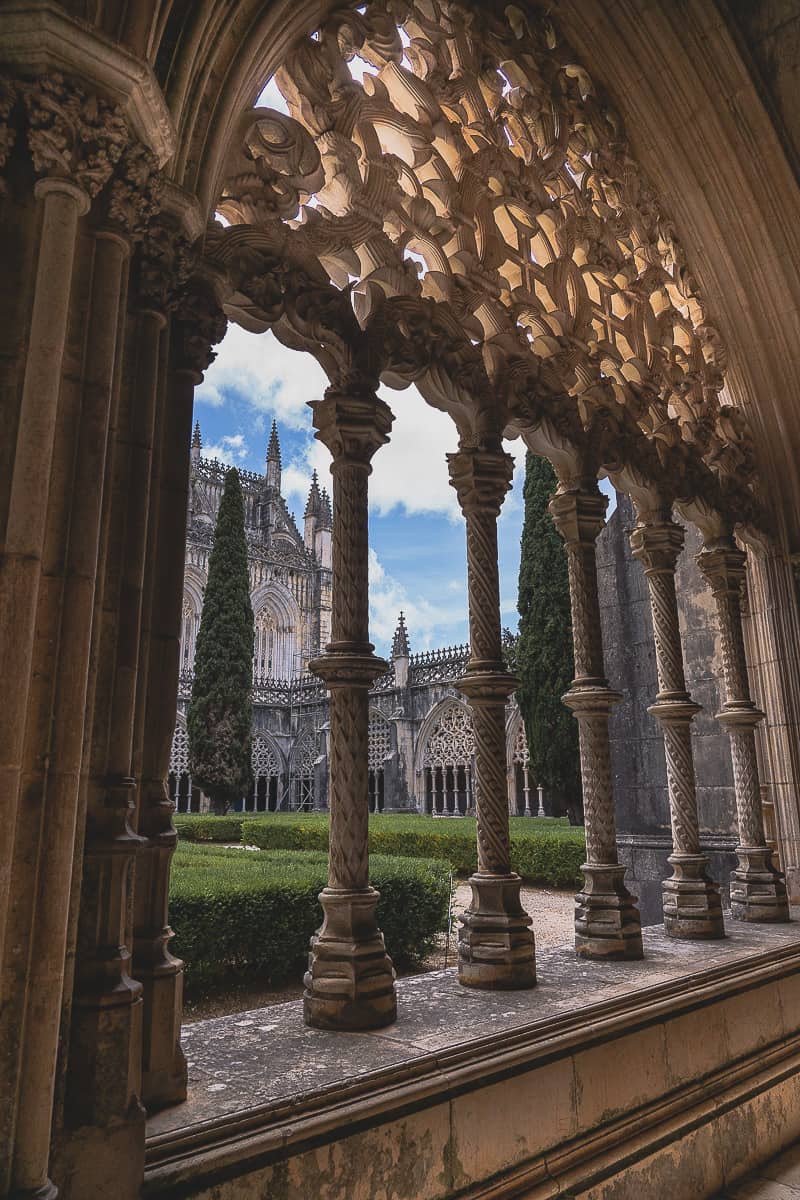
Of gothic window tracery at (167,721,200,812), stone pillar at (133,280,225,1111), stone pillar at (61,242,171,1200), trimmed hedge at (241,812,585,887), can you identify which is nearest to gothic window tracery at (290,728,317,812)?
gothic window tracery at (167,721,200,812)

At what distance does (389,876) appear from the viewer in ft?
17.7

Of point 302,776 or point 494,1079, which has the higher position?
point 302,776

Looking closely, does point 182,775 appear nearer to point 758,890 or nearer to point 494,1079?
point 758,890

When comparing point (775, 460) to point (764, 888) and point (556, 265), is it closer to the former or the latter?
point (556, 265)

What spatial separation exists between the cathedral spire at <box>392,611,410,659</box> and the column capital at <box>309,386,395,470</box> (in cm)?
1982

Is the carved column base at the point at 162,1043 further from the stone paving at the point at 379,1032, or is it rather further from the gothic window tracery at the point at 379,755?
the gothic window tracery at the point at 379,755

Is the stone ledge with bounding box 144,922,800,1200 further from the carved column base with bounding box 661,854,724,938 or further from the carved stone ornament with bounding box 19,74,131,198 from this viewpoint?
the carved stone ornament with bounding box 19,74,131,198

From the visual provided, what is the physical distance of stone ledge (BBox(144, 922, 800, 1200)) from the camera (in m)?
1.36

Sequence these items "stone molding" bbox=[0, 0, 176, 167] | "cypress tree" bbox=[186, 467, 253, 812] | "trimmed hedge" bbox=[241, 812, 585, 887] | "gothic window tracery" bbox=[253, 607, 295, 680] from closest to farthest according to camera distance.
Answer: "stone molding" bbox=[0, 0, 176, 167], "trimmed hedge" bbox=[241, 812, 585, 887], "cypress tree" bbox=[186, 467, 253, 812], "gothic window tracery" bbox=[253, 607, 295, 680]

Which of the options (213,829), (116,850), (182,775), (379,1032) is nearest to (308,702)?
(182,775)

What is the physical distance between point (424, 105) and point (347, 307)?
35.7 inches

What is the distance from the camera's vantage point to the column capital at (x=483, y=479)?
2.51 metres

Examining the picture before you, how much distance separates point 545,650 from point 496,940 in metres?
10.4

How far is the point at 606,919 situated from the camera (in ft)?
8.75
